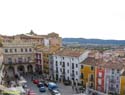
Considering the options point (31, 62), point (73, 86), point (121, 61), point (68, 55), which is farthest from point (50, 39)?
point (121, 61)

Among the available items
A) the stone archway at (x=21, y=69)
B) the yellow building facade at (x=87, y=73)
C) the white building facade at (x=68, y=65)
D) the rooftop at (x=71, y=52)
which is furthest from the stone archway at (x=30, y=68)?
the yellow building facade at (x=87, y=73)

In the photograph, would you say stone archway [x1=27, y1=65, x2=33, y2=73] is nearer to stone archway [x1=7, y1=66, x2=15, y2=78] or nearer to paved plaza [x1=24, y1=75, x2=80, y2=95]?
stone archway [x1=7, y1=66, x2=15, y2=78]

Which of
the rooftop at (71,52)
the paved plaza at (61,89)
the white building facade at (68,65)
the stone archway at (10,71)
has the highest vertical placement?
the rooftop at (71,52)

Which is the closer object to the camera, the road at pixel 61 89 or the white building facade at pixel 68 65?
the road at pixel 61 89

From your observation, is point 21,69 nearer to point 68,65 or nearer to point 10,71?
point 10,71

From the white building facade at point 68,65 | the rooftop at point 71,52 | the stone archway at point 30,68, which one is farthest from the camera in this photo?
the stone archway at point 30,68

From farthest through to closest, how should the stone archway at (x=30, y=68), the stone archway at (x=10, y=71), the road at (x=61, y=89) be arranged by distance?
the stone archway at (x=30, y=68)
the stone archway at (x=10, y=71)
the road at (x=61, y=89)

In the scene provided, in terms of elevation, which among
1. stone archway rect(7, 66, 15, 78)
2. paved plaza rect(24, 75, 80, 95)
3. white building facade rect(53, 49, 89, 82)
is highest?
white building facade rect(53, 49, 89, 82)

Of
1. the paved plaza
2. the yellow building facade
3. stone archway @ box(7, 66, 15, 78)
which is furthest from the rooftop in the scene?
stone archway @ box(7, 66, 15, 78)

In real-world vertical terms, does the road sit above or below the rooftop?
below

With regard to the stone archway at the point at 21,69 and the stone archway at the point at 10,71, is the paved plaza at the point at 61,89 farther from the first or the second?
the stone archway at the point at 21,69

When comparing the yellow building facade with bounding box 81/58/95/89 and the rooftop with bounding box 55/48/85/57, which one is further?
the rooftop with bounding box 55/48/85/57

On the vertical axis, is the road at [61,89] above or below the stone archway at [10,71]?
below

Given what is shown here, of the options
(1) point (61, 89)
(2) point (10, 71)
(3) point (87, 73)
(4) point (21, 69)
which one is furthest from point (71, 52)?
(2) point (10, 71)
